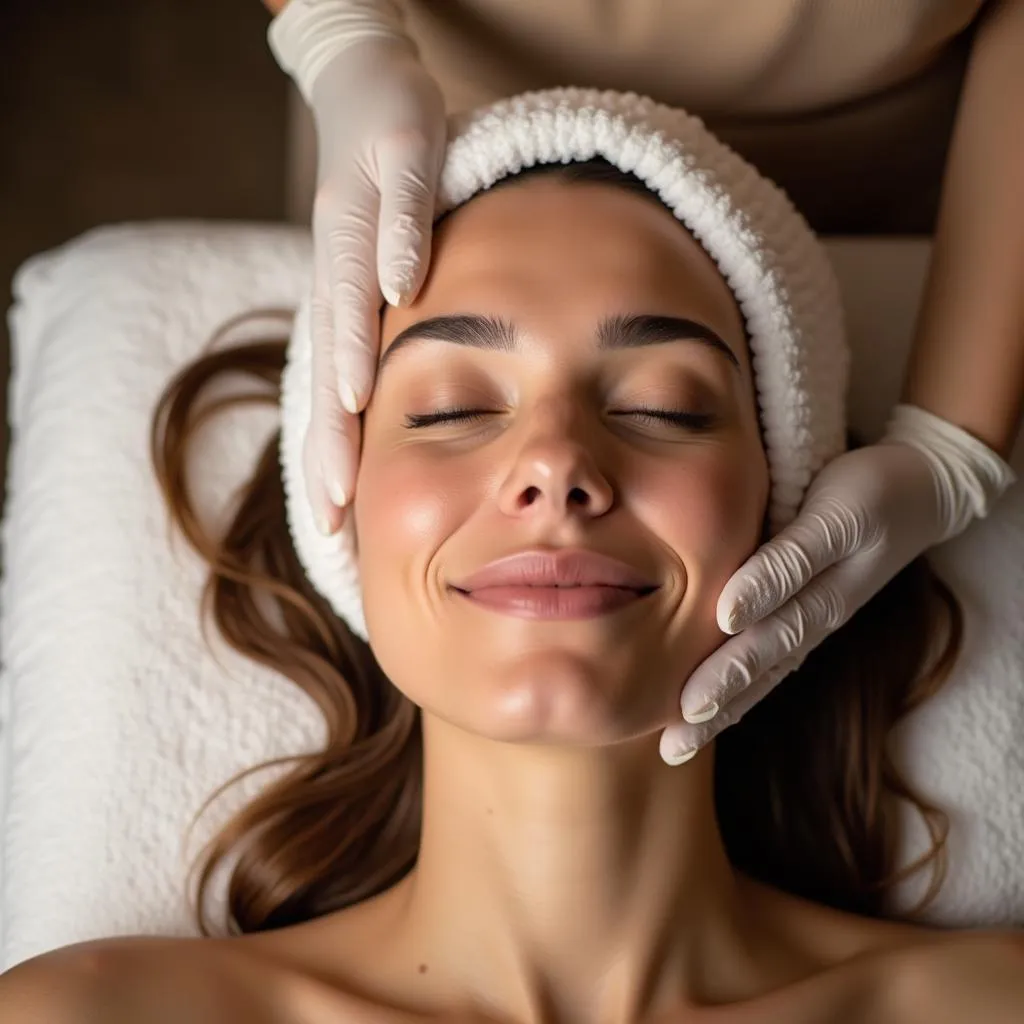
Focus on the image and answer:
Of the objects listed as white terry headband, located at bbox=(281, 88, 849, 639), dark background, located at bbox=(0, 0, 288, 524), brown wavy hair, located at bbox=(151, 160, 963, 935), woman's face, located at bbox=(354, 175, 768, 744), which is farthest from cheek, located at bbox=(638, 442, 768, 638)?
dark background, located at bbox=(0, 0, 288, 524)

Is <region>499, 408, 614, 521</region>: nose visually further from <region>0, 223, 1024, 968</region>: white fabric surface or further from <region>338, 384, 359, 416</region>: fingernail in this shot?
<region>0, 223, 1024, 968</region>: white fabric surface

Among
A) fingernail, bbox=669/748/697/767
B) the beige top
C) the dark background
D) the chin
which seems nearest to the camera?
the chin

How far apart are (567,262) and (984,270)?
499 millimetres

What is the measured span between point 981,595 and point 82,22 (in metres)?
1.98

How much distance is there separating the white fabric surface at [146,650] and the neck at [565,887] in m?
0.28

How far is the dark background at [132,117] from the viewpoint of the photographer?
8.02ft

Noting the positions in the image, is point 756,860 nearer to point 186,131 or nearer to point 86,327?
point 86,327

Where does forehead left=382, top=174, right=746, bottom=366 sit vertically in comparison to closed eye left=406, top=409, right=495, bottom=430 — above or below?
above

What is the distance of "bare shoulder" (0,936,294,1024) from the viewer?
110 cm

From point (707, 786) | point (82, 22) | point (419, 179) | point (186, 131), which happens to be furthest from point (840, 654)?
point (82, 22)

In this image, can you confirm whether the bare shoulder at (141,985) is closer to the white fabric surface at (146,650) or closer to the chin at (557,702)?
the white fabric surface at (146,650)

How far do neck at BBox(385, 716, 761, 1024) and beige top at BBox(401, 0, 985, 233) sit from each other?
69cm

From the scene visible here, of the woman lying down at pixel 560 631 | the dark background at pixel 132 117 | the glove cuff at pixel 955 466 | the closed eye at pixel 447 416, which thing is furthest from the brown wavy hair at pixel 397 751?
the dark background at pixel 132 117

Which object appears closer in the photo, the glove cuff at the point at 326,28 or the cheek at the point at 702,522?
the cheek at the point at 702,522
